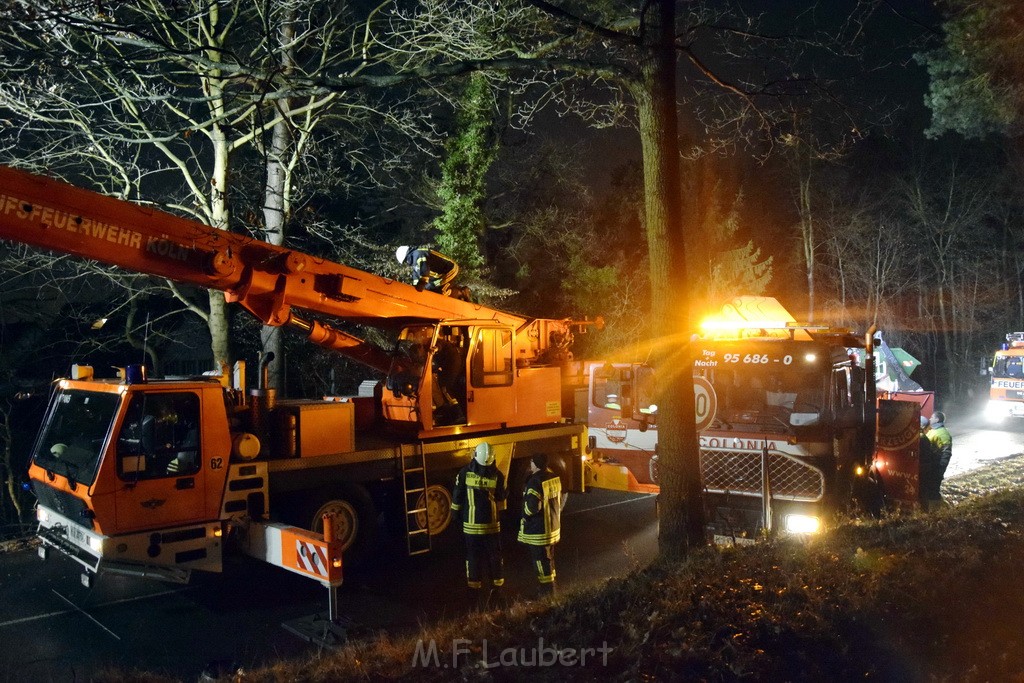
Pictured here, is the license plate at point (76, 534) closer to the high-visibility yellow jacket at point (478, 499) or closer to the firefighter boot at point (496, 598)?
the high-visibility yellow jacket at point (478, 499)

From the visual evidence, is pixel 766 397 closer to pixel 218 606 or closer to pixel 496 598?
pixel 496 598

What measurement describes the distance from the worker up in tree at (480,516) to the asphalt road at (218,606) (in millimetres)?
261

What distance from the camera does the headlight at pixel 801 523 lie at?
8.35m

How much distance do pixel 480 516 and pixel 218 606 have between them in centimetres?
262

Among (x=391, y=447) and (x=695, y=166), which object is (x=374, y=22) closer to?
(x=391, y=447)

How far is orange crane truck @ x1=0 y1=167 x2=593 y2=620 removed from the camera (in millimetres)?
6926

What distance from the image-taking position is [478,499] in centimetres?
781

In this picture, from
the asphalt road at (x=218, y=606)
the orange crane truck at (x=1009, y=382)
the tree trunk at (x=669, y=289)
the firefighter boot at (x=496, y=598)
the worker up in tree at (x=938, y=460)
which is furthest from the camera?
the orange crane truck at (x=1009, y=382)

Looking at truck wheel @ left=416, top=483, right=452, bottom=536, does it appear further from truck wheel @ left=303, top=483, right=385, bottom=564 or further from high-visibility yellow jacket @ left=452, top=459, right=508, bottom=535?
high-visibility yellow jacket @ left=452, top=459, right=508, bottom=535

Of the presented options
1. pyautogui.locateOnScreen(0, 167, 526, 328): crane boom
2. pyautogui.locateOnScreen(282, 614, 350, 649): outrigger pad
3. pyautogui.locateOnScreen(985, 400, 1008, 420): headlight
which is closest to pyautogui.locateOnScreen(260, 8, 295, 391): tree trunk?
pyautogui.locateOnScreen(0, 167, 526, 328): crane boom

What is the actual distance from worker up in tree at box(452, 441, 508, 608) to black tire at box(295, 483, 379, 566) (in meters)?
1.42

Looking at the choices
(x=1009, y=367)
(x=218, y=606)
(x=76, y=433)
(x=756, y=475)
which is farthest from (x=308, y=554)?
(x=1009, y=367)

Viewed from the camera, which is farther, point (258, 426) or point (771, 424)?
point (771, 424)

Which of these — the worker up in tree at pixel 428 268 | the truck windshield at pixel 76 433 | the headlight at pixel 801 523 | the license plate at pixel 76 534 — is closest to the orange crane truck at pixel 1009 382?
the headlight at pixel 801 523
